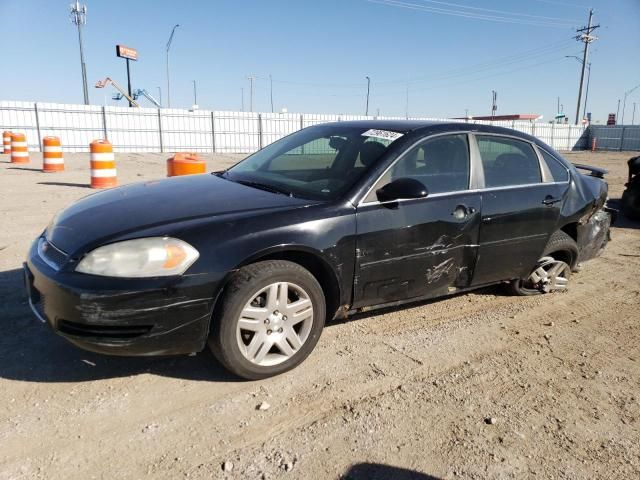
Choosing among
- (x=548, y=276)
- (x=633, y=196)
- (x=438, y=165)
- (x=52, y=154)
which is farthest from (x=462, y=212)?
(x=52, y=154)

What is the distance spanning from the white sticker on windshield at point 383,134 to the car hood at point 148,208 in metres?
0.91

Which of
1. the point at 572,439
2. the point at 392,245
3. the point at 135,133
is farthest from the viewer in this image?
the point at 135,133

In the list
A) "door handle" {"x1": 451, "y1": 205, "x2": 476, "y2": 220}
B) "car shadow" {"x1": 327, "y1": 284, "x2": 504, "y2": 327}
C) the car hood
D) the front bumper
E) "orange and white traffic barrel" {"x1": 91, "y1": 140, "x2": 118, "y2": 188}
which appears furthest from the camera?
"orange and white traffic barrel" {"x1": 91, "y1": 140, "x2": 118, "y2": 188}

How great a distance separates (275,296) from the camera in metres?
2.90

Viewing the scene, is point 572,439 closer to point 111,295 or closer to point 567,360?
point 567,360

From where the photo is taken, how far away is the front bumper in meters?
2.55

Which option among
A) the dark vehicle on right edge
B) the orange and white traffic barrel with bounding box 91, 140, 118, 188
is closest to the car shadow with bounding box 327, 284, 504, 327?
the dark vehicle on right edge

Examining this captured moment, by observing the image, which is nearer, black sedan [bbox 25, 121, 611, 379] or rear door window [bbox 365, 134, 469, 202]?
black sedan [bbox 25, 121, 611, 379]

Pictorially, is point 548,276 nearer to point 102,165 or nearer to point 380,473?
point 380,473

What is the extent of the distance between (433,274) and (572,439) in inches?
55.5

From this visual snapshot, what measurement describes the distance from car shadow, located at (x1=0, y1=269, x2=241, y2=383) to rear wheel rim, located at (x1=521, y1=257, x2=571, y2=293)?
9.72ft

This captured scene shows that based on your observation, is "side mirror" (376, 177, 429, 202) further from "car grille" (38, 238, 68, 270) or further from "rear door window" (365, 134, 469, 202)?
"car grille" (38, 238, 68, 270)

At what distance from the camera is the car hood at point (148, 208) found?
2.85 m

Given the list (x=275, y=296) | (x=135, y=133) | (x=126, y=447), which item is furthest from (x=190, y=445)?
(x=135, y=133)
